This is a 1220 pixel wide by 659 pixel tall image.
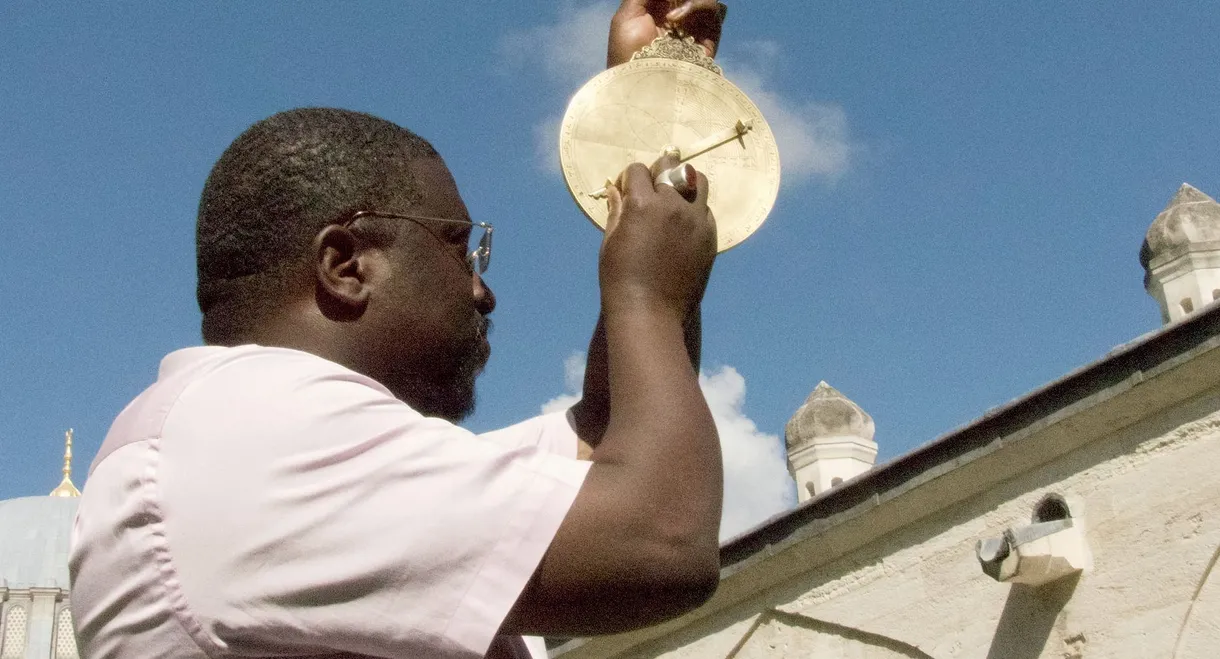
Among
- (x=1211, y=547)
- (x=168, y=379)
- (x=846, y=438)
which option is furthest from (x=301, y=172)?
(x=846, y=438)

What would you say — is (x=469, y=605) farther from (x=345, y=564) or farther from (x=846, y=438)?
(x=846, y=438)

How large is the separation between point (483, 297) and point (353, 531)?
2.10 ft

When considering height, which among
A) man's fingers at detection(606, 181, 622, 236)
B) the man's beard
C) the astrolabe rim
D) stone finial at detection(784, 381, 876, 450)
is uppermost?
stone finial at detection(784, 381, 876, 450)

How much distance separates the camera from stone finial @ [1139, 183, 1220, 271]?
38.4 feet

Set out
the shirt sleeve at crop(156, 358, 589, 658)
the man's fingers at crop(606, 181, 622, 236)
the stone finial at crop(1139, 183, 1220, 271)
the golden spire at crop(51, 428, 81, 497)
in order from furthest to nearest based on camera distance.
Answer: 1. the golden spire at crop(51, 428, 81, 497)
2. the stone finial at crop(1139, 183, 1220, 271)
3. the man's fingers at crop(606, 181, 622, 236)
4. the shirt sleeve at crop(156, 358, 589, 658)

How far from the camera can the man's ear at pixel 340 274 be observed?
177 centimetres

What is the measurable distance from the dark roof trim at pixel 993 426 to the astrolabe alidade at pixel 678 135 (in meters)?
5.45

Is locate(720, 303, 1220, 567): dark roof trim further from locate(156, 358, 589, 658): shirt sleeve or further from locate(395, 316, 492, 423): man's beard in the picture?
locate(156, 358, 589, 658): shirt sleeve

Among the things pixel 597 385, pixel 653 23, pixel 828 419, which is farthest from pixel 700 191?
pixel 828 419

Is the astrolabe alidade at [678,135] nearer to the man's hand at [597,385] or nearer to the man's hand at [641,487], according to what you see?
the man's hand at [597,385]

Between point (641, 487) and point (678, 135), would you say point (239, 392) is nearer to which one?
point (641, 487)

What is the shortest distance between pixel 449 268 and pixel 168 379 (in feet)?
1.41

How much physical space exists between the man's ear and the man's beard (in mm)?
120

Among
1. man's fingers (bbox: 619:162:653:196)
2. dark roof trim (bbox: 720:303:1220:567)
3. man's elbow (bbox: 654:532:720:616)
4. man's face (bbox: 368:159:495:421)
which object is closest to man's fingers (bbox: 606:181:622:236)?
man's fingers (bbox: 619:162:653:196)
